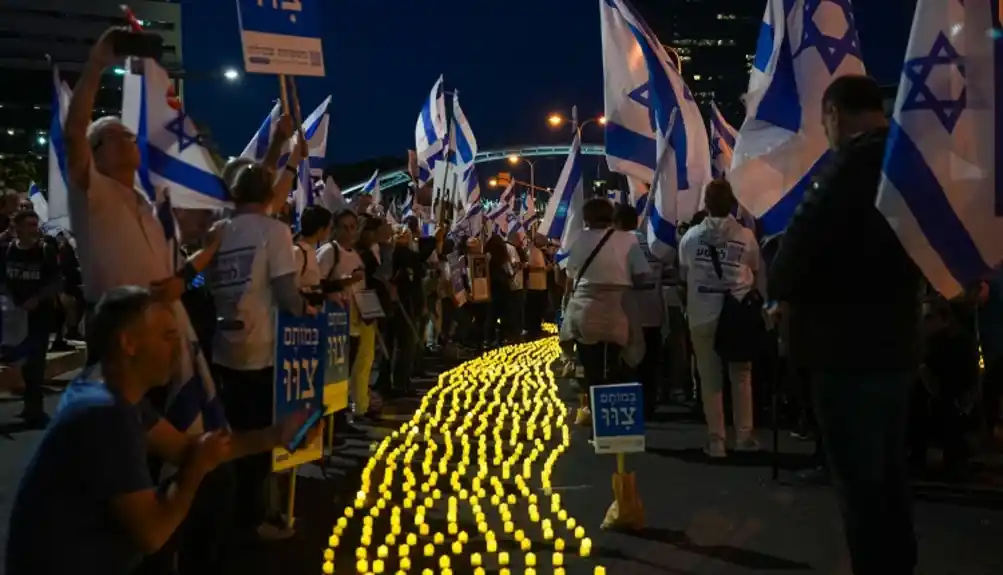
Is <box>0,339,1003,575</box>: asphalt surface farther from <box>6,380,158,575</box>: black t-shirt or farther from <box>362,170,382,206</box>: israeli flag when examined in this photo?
<box>362,170,382,206</box>: israeli flag

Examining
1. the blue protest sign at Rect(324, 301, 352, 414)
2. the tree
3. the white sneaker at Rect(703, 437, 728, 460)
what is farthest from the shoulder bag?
the tree

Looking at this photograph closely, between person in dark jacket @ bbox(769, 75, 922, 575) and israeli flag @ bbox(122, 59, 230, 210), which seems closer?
person in dark jacket @ bbox(769, 75, 922, 575)

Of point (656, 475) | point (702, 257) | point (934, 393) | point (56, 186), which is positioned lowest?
point (656, 475)

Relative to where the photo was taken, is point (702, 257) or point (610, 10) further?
point (610, 10)

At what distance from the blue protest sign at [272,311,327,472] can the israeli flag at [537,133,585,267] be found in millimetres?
5970

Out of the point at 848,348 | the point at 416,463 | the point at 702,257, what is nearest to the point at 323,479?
the point at 416,463

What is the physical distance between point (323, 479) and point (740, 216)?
16.9ft

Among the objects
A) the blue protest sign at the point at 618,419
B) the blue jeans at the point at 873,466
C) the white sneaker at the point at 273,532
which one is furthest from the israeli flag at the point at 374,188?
the blue jeans at the point at 873,466

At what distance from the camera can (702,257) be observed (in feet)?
28.6

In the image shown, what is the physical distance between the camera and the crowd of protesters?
A: 3.02 meters

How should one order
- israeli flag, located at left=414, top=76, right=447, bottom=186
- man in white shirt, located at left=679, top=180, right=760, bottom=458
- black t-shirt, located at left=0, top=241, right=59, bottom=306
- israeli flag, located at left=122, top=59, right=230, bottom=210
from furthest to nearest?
1. israeli flag, located at left=414, top=76, right=447, bottom=186
2. black t-shirt, located at left=0, top=241, right=59, bottom=306
3. man in white shirt, located at left=679, top=180, right=760, bottom=458
4. israeli flag, located at left=122, top=59, right=230, bottom=210

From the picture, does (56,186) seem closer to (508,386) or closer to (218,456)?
(508,386)

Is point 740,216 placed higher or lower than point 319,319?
higher

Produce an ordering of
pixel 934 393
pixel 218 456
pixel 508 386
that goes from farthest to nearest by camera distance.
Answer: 1. pixel 508 386
2. pixel 934 393
3. pixel 218 456
